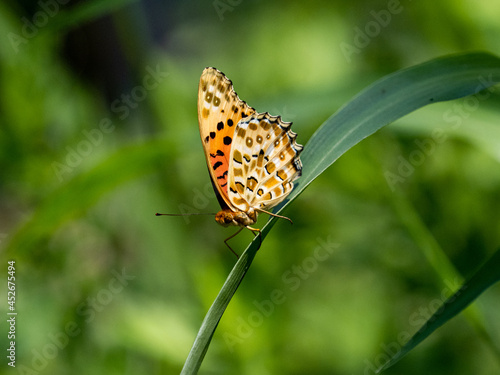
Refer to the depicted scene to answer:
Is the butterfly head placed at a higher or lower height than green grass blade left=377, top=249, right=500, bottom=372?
higher

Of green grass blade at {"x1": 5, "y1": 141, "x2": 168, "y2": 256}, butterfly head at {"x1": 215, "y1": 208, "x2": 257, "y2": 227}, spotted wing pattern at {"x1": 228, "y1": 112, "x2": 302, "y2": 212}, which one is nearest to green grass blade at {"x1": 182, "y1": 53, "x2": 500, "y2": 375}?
spotted wing pattern at {"x1": 228, "y1": 112, "x2": 302, "y2": 212}

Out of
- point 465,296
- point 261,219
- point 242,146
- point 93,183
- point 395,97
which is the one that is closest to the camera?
point 465,296

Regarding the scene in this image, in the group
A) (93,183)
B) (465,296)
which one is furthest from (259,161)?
(465,296)

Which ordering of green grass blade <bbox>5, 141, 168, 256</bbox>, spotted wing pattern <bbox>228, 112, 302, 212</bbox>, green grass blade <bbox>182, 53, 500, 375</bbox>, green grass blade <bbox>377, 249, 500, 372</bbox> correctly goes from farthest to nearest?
1. green grass blade <bbox>5, 141, 168, 256</bbox>
2. spotted wing pattern <bbox>228, 112, 302, 212</bbox>
3. green grass blade <bbox>182, 53, 500, 375</bbox>
4. green grass blade <bbox>377, 249, 500, 372</bbox>

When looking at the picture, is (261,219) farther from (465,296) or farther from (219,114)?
(465,296)

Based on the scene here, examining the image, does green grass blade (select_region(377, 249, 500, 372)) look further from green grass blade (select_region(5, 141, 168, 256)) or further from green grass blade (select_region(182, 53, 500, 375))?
green grass blade (select_region(5, 141, 168, 256))
